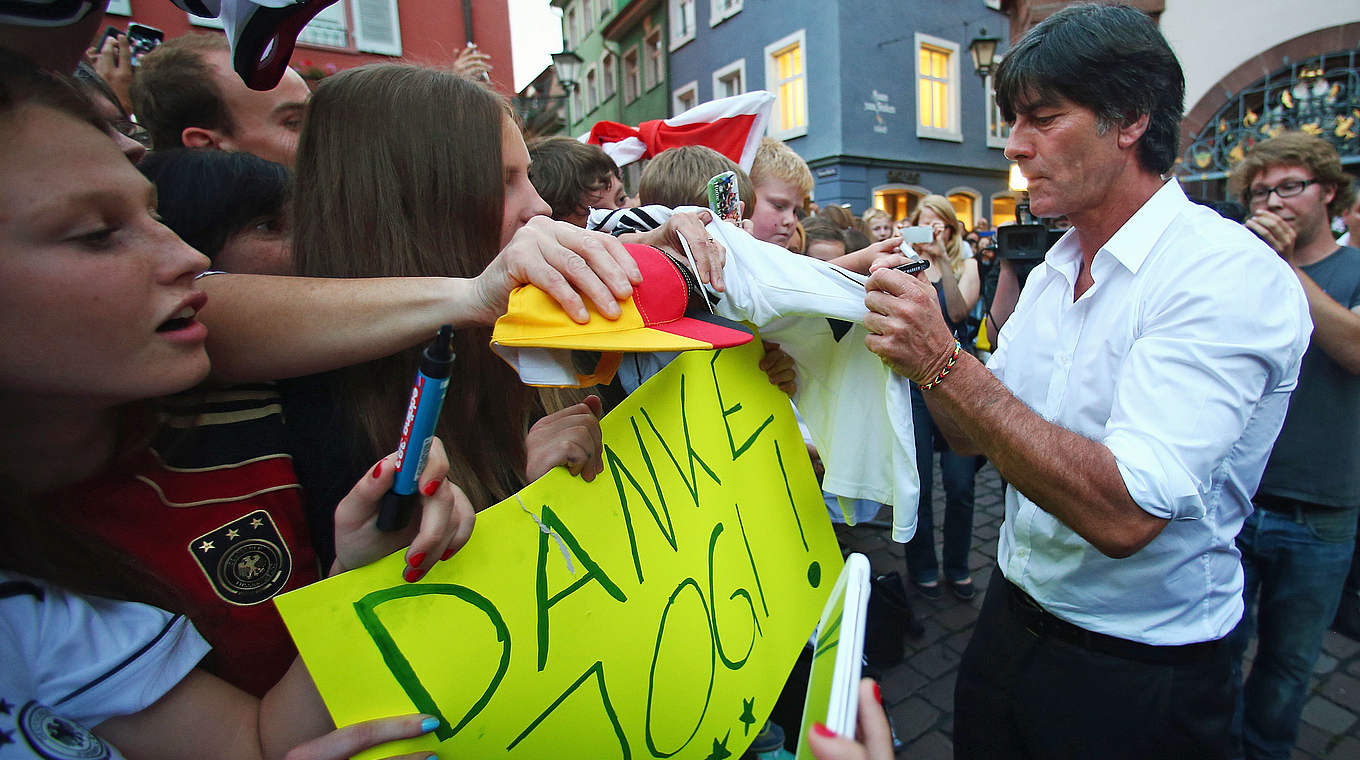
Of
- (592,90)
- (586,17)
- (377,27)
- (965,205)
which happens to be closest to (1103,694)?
(377,27)

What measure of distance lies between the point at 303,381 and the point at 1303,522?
284cm

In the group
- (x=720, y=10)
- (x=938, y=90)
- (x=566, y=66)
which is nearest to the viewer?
(x=566, y=66)

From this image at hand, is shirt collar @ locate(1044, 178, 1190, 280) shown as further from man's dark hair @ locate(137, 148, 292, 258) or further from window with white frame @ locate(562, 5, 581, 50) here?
window with white frame @ locate(562, 5, 581, 50)

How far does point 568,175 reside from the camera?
2.28 meters

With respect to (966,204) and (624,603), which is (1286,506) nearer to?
(624,603)

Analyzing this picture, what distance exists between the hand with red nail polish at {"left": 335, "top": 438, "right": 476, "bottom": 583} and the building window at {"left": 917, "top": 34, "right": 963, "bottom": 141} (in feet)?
52.5

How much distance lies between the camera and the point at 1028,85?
1416mm

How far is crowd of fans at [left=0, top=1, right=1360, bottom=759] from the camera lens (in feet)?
2.26

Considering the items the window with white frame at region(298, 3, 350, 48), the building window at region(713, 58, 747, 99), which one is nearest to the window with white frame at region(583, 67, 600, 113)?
the building window at region(713, 58, 747, 99)

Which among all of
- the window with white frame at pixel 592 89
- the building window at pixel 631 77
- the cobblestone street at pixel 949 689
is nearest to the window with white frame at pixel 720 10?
the building window at pixel 631 77

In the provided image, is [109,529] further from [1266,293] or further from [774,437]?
[1266,293]

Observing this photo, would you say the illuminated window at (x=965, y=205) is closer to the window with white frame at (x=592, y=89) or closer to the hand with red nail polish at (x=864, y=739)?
the window with white frame at (x=592, y=89)

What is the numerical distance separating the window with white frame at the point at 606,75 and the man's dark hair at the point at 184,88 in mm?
21445

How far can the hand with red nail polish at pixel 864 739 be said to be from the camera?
1.89 ft
